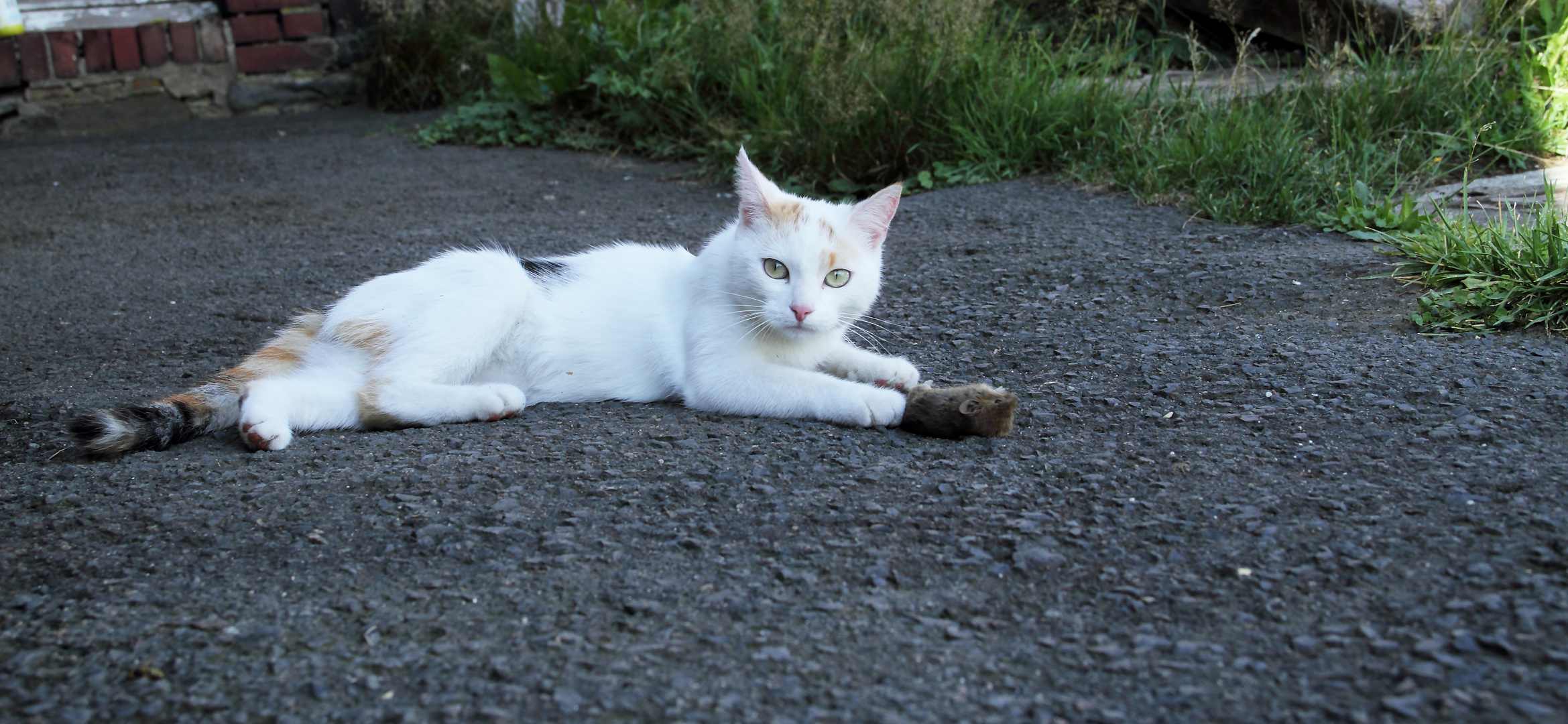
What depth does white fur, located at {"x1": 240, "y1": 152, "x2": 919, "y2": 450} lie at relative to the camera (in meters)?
2.59

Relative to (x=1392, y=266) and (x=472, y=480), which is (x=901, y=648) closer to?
(x=472, y=480)

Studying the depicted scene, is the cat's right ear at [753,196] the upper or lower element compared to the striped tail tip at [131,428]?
upper

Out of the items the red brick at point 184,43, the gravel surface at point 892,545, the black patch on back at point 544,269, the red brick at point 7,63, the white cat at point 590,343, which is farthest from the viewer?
the red brick at point 184,43

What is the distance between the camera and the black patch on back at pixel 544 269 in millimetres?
2979

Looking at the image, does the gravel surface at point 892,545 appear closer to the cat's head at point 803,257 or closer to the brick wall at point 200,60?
the cat's head at point 803,257

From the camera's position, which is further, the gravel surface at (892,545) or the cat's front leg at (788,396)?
the cat's front leg at (788,396)

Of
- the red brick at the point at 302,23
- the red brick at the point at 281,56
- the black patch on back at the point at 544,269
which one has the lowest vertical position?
the black patch on back at the point at 544,269

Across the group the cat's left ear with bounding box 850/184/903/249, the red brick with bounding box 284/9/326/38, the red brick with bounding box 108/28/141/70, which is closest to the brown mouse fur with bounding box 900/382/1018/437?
the cat's left ear with bounding box 850/184/903/249

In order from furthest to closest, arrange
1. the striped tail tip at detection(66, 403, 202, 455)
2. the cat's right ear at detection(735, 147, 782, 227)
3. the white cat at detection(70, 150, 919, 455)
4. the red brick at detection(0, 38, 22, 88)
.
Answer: the red brick at detection(0, 38, 22, 88)
the cat's right ear at detection(735, 147, 782, 227)
the white cat at detection(70, 150, 919, 455)
the striped tail tip at detection(66, 403, 202, 455)

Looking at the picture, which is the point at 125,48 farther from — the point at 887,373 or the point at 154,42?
the point at 887,373

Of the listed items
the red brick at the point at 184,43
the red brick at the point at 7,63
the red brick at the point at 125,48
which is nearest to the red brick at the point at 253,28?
the red brick at the point at 184,43

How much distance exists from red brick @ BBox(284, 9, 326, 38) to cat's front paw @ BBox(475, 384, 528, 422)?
6.70 m

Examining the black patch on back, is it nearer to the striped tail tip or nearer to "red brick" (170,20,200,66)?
the striped tail tip

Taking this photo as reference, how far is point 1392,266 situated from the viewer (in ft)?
11.2
